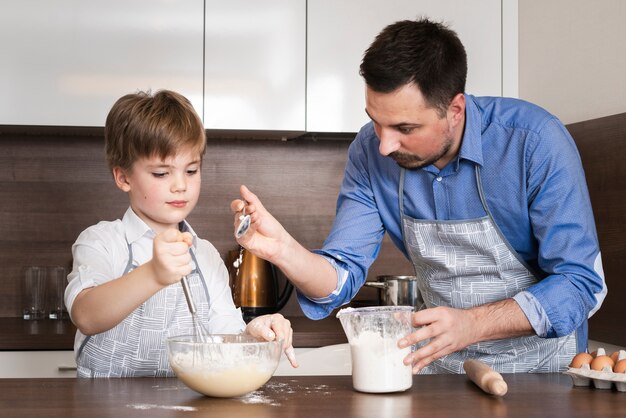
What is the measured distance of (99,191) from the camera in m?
2.78

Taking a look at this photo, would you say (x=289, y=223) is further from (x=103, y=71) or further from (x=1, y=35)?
(x=1, y=35)

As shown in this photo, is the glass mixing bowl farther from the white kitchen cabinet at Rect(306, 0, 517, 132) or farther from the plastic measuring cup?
the white kitchen cabinet at Rect(306, 0, 517, 132)

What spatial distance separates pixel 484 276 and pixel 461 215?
129 millimetres

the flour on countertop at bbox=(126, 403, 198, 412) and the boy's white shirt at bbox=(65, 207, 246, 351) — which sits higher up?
the boy's white shirt at bbox=(65, 207, 246, 351)

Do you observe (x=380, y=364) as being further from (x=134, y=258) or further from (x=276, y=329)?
(x=134, y=258)

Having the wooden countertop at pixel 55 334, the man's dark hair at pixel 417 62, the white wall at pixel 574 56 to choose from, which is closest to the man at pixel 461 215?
the man's dark hair at pixel 417 62

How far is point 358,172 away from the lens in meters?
1.82

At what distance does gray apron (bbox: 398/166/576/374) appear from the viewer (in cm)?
167

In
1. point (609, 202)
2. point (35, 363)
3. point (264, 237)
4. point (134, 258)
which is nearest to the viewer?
point (264, 237)

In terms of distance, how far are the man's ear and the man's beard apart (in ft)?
0.15

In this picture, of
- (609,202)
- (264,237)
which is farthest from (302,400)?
(609,202)

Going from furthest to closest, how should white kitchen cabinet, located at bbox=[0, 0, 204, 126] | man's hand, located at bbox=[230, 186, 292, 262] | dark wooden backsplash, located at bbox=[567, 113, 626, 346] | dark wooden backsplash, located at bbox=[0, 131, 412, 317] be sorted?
dark wooden backsplash, located at bbox=[0, 131, 412, 317] → white kitchen cabinet, located at bbox=[0, 0, 204, 126] → dark wooden backsplash, located at bbox=[567, 113, 626, 346] → man's hand, located at bbox=[230, 186, 292, 262]

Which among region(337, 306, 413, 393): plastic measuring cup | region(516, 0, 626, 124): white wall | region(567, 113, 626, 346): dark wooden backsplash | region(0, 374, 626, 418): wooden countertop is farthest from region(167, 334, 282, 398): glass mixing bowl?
region(516, 0, 626, 124): white wall

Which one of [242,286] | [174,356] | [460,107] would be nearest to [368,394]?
[174,356]
